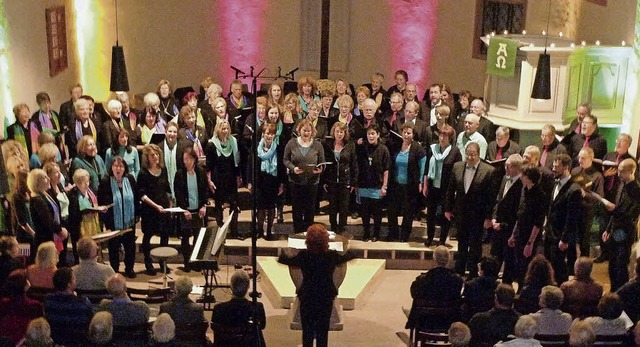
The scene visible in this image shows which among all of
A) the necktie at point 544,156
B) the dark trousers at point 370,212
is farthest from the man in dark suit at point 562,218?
the dark trousers at point 370,212

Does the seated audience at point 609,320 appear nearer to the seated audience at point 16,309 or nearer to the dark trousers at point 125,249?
the seated audience at point 16,309

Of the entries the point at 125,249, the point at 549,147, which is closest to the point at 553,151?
the point at 549,147

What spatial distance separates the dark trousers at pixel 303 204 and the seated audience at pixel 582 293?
3.45 meters

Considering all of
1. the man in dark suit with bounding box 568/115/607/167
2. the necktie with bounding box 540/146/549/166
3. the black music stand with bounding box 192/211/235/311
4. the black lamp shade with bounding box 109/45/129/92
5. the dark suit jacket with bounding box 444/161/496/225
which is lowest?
the black music stand with bounding box 192/211/235/311

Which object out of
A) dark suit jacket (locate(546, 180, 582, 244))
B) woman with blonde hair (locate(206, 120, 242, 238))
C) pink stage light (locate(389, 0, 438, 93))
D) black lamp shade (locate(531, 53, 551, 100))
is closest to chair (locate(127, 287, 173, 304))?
woman with blonde hair (locate(206, 120, 242, 238))

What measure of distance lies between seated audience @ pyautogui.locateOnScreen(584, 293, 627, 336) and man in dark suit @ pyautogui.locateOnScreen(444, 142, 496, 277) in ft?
9.05

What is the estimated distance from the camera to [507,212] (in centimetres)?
920

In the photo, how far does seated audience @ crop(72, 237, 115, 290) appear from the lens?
24.5 ft

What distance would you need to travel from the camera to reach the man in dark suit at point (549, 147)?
9.81 meters

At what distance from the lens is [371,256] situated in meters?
10.3

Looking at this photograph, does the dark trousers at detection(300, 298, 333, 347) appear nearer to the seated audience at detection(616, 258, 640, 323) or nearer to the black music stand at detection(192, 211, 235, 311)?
the black music stand at detection(192, 211, 235, 311)

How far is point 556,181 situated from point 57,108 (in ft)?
21.7

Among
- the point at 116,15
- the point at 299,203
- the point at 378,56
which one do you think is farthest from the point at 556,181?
the point at 116,15

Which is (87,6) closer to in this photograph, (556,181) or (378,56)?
(378,56)
